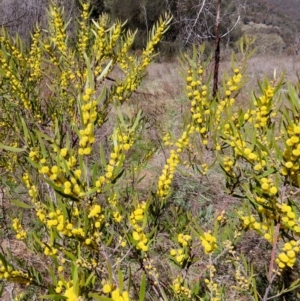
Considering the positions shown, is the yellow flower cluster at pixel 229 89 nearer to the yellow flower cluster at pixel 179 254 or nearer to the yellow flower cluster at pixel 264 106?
the yellow flower cluster at pixel 264 106

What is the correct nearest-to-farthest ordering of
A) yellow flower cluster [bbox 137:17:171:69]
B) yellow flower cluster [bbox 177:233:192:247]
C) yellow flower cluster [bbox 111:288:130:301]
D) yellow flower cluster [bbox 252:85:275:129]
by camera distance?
yellow flower cluster [bbox 111:288:130:301], yellow flower cluster [bbox 252:85:275:129], yellow flower cluster [bbox 177:233:192:247], yellow flower cluster [bbox 137:17:171:69]

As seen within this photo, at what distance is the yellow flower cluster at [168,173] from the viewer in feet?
4.99

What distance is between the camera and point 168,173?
156 cm

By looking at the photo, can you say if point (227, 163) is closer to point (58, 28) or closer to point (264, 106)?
point (264, 106)

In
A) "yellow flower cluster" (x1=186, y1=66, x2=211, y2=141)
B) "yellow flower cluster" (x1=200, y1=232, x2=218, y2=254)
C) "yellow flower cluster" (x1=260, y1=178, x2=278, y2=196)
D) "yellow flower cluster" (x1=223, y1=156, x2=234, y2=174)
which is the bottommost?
"yellow flower cluster" (x1=200, y1=232, x2=218, y2=254)

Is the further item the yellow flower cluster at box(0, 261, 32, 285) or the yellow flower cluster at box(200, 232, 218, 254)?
the yellow flower cluster at box(200, 232, 218, 254)

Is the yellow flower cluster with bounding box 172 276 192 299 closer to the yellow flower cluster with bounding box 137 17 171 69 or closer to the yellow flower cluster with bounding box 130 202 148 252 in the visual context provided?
the yellow flower cluster with bounding box 130 202 148 252

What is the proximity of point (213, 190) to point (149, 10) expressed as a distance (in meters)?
16.3

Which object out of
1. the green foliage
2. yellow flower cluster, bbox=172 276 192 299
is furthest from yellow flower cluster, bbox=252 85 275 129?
yellow flower cluster, bbox=172 276 192 299

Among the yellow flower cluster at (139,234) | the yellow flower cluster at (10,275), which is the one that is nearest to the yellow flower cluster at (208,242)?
the yellow flower cluster at (139,234)

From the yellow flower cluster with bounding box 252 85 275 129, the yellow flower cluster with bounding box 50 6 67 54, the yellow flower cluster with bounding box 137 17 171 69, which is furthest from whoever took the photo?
the yellow flower cluster with bounding box 137 17 171 69

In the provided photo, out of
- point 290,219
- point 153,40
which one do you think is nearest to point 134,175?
point 290,219

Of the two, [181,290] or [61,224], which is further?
[181,290]

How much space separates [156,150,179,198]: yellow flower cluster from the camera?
152 cm
